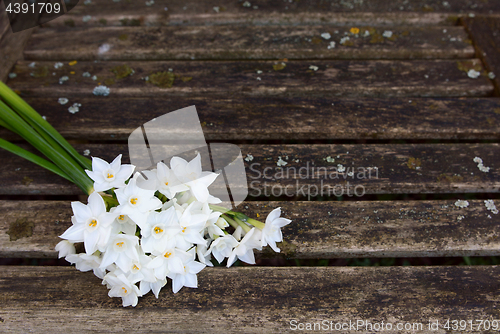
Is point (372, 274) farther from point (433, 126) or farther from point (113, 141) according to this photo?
point (113, 141)

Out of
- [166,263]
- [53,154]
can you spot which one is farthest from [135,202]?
[53,154]

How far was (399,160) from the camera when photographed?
4.27ft

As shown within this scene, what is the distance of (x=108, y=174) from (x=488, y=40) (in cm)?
195

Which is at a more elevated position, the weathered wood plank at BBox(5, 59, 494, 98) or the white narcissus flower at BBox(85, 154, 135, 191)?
the weathered wood plank at BBox(5, 59, 494, 98)

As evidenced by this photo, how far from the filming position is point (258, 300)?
1.06 meters

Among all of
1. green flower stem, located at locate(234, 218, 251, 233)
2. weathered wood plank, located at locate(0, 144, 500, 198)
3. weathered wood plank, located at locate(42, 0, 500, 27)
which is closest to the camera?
green flower stem, located at locate(234, 218, 251, 233)

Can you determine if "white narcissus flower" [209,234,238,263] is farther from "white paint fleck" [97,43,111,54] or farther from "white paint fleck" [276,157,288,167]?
"white paint fleck" [97,43,111,54]

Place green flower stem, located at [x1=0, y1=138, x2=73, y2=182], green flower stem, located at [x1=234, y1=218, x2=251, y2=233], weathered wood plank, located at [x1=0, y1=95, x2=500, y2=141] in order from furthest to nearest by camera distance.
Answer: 1. weathered wood plank, located at [x1=0, y1=95, x2=500, y2=141]
2. green flower stem, located at [x1=0, y1=138, x2=73, y2=182]
3. green flower stem, located at [x1=234, y1=218, x2=251, y2=233]

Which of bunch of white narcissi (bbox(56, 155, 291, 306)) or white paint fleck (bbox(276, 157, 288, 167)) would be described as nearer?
bunch of white narcissi (bbox(56, 155, 291, 306))

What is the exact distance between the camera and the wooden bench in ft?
3.44

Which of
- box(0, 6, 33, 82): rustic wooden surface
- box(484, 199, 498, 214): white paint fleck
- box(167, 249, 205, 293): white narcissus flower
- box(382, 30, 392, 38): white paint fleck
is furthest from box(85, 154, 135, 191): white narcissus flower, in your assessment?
box(382, 30, 392, 38): white paint fleck

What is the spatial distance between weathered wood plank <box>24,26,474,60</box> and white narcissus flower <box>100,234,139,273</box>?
1.10 meters

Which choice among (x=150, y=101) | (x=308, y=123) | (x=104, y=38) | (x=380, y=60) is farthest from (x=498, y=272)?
(x=104, y=38)

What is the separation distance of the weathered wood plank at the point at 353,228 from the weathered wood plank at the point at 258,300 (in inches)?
2.8
